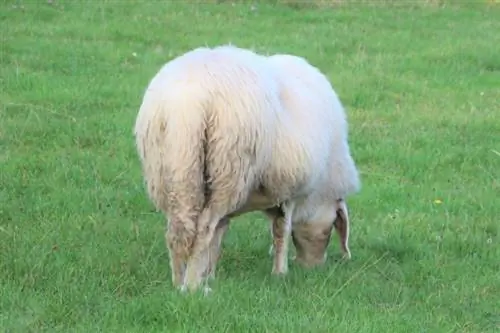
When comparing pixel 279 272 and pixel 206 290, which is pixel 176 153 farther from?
pixel 279 272

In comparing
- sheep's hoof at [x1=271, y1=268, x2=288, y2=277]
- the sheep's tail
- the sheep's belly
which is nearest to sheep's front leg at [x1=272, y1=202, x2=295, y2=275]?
sheep's hoof at [x1=271, y1=268, x2=288, y2=277]

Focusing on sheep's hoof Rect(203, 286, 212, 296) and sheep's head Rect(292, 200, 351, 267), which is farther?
sheep's head Rect(292, 200, 351, 267)

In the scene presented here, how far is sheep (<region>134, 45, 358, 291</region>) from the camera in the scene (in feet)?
16.4

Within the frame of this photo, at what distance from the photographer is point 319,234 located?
6477mm

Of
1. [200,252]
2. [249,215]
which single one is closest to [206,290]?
[200,252]

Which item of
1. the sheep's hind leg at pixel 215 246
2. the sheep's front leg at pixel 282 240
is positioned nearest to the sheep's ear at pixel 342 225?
the sheep's front leg at pixel 282 240

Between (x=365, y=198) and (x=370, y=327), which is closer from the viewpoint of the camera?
(x=370, y=327)

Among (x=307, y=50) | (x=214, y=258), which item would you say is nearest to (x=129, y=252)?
(x=214, y=258)

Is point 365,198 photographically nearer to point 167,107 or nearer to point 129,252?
point 129,252

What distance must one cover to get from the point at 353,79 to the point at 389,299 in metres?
6.21

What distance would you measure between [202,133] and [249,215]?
7.86ft

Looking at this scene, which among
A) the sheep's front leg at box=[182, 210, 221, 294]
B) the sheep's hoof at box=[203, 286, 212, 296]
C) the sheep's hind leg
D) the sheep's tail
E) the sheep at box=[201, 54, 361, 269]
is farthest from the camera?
the sheep at box=[201, 54, 361, 269]

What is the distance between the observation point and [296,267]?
20.6 ft

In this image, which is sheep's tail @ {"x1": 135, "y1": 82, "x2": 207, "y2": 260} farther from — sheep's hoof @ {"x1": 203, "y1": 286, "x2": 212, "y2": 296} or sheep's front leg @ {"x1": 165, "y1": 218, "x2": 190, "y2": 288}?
sheep's hoof @ {"x1": 203, "y1": 286, "x2": 212, "y2": 296}
